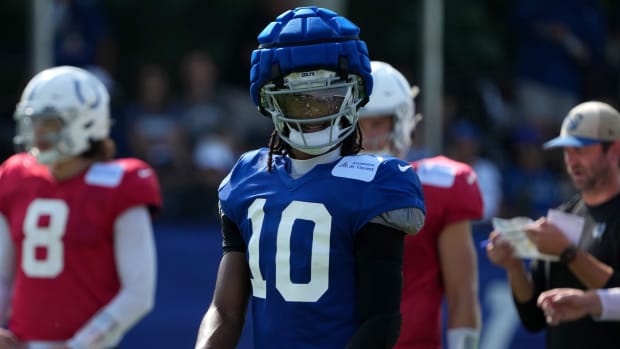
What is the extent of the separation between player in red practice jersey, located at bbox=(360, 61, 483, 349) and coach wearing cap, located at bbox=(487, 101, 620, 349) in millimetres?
144

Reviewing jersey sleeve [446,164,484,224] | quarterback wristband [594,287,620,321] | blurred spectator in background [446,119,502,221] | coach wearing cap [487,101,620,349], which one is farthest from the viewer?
blurred spectator in background [446,119,502,221]

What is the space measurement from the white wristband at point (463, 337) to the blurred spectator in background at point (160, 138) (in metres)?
3.88

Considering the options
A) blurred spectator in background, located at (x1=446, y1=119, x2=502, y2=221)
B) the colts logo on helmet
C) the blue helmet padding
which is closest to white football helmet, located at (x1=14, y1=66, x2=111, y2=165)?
the colts logo on helmet

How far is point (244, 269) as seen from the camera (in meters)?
3.47

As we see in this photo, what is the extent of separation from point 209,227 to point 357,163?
5.03 metres

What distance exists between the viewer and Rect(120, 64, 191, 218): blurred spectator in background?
8375 millimetres

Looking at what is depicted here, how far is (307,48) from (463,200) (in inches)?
58.4

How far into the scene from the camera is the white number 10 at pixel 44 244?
4910 millimetres

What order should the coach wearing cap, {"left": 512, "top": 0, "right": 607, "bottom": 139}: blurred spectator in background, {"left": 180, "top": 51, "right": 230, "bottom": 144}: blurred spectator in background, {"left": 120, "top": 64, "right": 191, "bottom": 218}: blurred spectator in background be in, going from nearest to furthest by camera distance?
the coach wearing cap → {"left": 120, "top": 64, "right": 191, "bottom": 218}: blurred spectator in background → {"left": 180, "top": 51, "right": 230, "bottom": 144}: blurred spectator in background → {"left": 512, "top": 0, "right": 607, "bottom": 139}: blurred spectator in background

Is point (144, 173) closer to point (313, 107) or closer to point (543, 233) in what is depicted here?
point (543, 233)

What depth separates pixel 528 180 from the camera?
8.70 metres

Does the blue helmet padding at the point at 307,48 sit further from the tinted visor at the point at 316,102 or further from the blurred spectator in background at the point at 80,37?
the blurred spectator in background at the point at 80,37

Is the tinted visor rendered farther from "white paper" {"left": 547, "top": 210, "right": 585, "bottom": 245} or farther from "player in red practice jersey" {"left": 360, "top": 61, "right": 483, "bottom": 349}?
"white paper" {"left": 547, "top": 210, "right": 585, "bottom": 245}

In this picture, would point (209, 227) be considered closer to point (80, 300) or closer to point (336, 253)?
point (80, 300)
